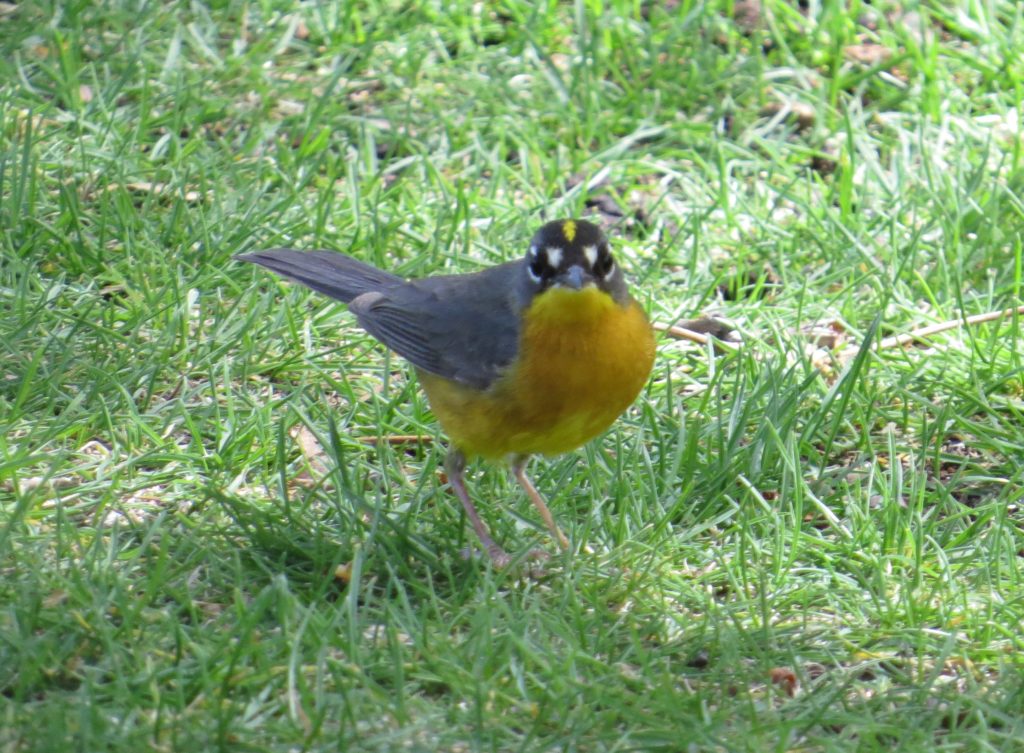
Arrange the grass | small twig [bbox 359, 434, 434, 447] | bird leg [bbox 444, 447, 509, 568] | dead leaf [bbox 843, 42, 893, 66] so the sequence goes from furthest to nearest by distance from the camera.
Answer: dead leaf [bbox 843, 42, 893, 66] → small twig [bbox 359, 434, 434, 447] → bird leg [bbox 444, 447, 509, 568] → the grass

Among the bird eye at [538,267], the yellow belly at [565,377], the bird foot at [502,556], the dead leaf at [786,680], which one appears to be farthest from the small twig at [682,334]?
the dead leaf at [786,680]

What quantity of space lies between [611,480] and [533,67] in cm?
350

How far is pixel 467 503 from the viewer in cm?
500

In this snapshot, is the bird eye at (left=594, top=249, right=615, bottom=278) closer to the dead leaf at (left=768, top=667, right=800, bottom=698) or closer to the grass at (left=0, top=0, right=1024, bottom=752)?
the grass at (left=0, top=0, right=1024, bottom=752)

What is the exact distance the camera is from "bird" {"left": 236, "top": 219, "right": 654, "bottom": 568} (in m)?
4.75

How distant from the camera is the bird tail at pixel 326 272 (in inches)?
221

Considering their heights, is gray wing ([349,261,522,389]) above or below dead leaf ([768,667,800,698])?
above

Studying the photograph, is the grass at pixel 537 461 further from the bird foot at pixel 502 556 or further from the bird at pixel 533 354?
the bird at pixel 533 354

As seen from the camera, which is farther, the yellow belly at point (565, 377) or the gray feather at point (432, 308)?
the gray feather at point (432, 308)

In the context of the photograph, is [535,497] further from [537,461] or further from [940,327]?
[940,327]

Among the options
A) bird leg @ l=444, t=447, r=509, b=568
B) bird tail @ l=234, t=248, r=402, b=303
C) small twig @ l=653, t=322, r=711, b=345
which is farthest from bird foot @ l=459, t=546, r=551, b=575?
small twig @ l=653, t=322, r=711, b=345

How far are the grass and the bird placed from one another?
0.89 ft

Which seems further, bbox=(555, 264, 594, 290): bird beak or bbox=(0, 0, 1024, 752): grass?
bbox=(555, 264, 594, 290): bird beak

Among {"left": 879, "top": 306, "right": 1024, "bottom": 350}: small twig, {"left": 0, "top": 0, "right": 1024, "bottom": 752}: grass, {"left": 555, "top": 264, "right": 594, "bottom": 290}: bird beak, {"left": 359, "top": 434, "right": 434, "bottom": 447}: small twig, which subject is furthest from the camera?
{"left": 879, "top": 306, "right": 1024, "bottom": 350}: small twig
